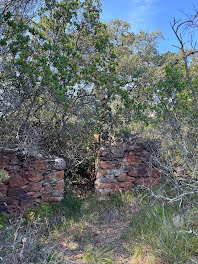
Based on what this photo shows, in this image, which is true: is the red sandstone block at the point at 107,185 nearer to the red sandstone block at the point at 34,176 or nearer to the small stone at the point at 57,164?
the small stone at the point at 57,164

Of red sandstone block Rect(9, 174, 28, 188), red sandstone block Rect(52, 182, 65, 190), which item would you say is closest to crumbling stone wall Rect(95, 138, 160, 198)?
red sandstone block Rect(52, 182, 65, 190)

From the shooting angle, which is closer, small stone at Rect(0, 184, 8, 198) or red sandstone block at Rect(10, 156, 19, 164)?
small stone at Rect(0, 184, 8, 198)

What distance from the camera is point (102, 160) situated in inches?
209

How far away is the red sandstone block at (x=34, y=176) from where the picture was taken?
14.8 feet

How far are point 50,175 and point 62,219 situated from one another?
42.2 inches

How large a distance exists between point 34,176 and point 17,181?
1.11 ft

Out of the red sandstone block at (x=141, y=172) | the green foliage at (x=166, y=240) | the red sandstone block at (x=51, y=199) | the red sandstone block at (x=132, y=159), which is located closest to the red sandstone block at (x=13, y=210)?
the red sandstone block at (x=51, y=199)

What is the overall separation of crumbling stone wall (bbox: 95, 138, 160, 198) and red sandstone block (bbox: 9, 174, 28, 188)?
1717 millimetres

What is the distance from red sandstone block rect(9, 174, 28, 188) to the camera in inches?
171

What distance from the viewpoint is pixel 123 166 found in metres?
5.39

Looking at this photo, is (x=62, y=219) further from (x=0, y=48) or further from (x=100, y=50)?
(x=100, y=50)

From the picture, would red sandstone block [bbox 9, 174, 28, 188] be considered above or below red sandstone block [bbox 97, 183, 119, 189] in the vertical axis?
above

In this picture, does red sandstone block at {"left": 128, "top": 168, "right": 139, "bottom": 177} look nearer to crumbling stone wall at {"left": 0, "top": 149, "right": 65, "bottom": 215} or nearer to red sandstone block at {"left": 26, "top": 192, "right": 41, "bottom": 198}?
crumbling stone wall at {"left": 0, "top": 149, "right": 65, "bottom": 215}

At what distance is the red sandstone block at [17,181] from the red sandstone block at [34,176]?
103 millimetres
